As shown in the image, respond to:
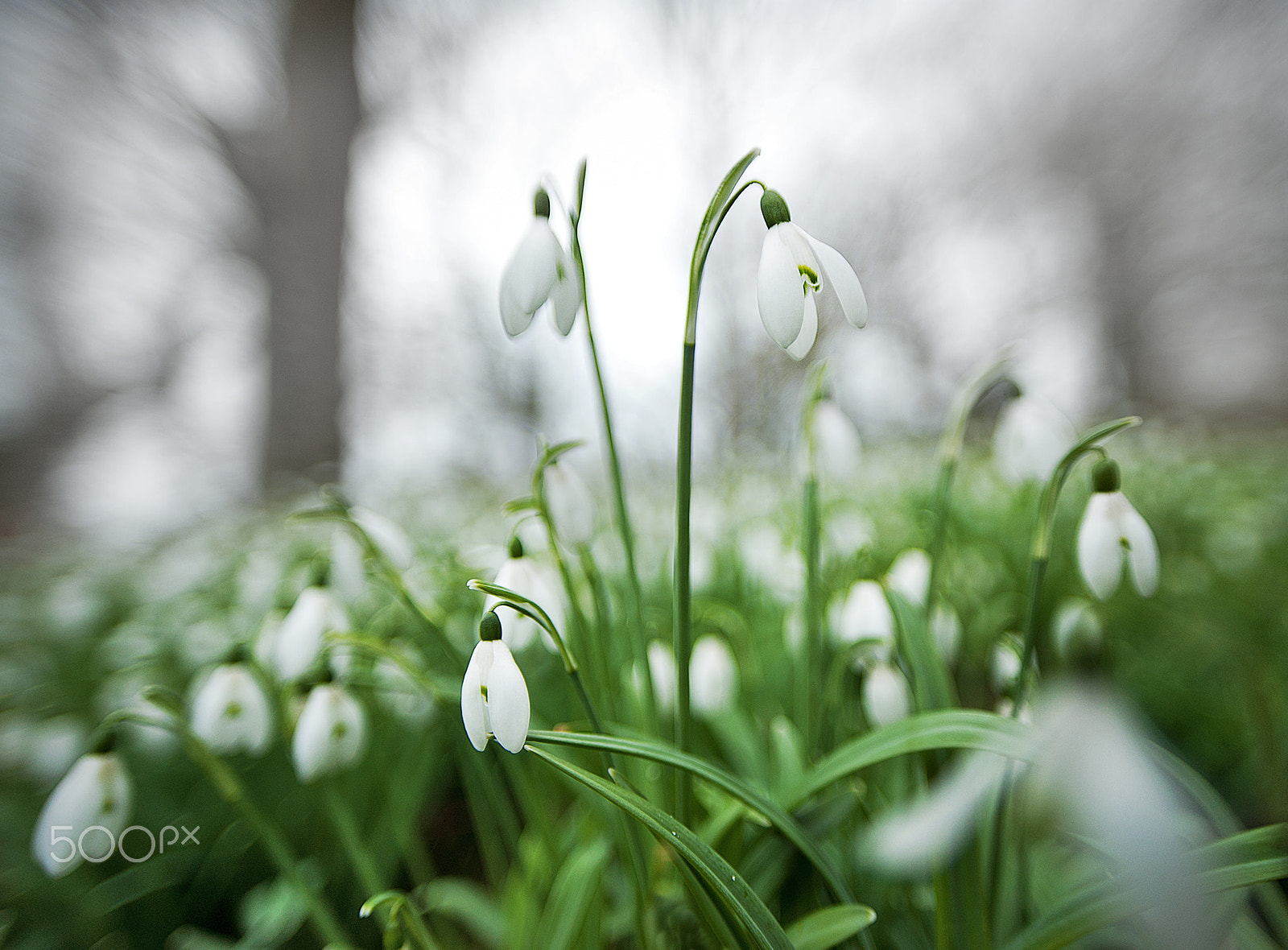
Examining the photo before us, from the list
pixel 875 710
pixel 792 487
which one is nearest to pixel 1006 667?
pixel 875 710

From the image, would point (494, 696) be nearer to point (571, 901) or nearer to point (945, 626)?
point (571, 901)

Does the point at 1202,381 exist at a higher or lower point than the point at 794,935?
higher

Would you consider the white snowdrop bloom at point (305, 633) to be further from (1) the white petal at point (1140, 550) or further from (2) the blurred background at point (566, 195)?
(2) the blurred background at point (566, 195)

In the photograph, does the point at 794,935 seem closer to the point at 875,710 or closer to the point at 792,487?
the point at 875,710

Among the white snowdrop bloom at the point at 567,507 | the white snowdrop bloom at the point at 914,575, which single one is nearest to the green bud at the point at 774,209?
the white snowdrop bloom at the point at 567,507

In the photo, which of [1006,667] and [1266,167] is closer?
[1006,667]

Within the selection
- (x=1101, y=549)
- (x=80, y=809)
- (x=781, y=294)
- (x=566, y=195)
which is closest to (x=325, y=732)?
(x=80, y=809)

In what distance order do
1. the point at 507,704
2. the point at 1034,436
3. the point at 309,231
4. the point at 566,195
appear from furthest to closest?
the point at 309,231, the point at 566,195, the point at 1034,436, the point at 507,704
